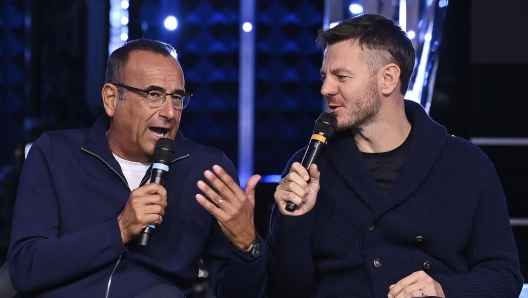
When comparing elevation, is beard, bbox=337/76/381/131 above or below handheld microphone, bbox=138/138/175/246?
above

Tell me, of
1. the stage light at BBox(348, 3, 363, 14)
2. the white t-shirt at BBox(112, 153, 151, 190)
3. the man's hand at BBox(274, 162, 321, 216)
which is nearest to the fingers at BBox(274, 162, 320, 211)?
the man's hand at BBox(274, 162, 321, 216)

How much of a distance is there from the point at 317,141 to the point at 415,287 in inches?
20.0

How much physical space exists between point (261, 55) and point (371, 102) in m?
3.33

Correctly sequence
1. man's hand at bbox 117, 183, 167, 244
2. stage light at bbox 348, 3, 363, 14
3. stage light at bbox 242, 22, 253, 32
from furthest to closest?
stage light at bbox 242, 22, 253, 32, stage light at bbox 348, 3, 363, 14, man's hand at bbox 117, 183, 167, 244

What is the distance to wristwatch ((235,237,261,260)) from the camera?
2.14 m

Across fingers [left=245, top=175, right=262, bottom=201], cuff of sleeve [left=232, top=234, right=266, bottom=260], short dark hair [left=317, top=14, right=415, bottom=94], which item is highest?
short dark hair [left=317, top=14, right=415, bottom=94]

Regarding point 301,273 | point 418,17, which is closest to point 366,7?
point 418,17

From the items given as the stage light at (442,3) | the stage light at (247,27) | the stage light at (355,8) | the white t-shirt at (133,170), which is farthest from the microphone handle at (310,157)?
the stage light at (247,27)

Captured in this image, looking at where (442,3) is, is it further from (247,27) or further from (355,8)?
(247,27)

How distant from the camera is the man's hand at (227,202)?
6.57ft

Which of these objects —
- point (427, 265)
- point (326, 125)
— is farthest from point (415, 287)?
point (326, 125)

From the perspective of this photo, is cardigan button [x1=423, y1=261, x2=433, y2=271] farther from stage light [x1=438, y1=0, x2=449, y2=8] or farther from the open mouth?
stage light [x1=438, y1=0, x2=449, y2=8]

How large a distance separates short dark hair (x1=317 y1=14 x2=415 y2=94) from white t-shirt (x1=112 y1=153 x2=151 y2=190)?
0.76 m

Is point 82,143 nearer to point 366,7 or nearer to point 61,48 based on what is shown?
point 366,7
